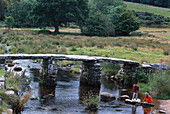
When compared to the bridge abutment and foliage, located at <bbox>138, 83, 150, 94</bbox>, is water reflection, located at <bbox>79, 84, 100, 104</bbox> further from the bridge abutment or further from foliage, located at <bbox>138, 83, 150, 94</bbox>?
foliage, located at <bbox>138, 83, 150, 94</bbox>

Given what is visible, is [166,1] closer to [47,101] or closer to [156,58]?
[156,58]

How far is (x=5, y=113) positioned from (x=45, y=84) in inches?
391

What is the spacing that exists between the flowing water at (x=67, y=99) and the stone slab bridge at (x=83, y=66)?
74 cm

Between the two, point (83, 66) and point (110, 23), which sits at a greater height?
point (110, 23)

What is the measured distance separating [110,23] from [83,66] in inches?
1626

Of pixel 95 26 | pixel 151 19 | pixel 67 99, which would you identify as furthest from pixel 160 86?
pixel 151 19

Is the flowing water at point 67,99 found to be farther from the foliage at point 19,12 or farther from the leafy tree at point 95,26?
the foliage at point 19,12

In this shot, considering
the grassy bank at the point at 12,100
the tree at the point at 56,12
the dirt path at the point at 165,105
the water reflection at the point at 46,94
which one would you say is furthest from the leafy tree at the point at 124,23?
the grassy bank at the point at 12,100

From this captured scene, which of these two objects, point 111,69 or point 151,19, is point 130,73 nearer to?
point 111,69

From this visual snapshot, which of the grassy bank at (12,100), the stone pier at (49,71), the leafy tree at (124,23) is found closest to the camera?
the grassy bank at (12,100)

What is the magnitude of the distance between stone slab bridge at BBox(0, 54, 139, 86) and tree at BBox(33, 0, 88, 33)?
33.4 meters

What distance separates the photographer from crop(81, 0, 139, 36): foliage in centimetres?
5850

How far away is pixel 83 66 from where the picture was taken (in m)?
22.6

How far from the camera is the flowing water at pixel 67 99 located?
49.8 ft
